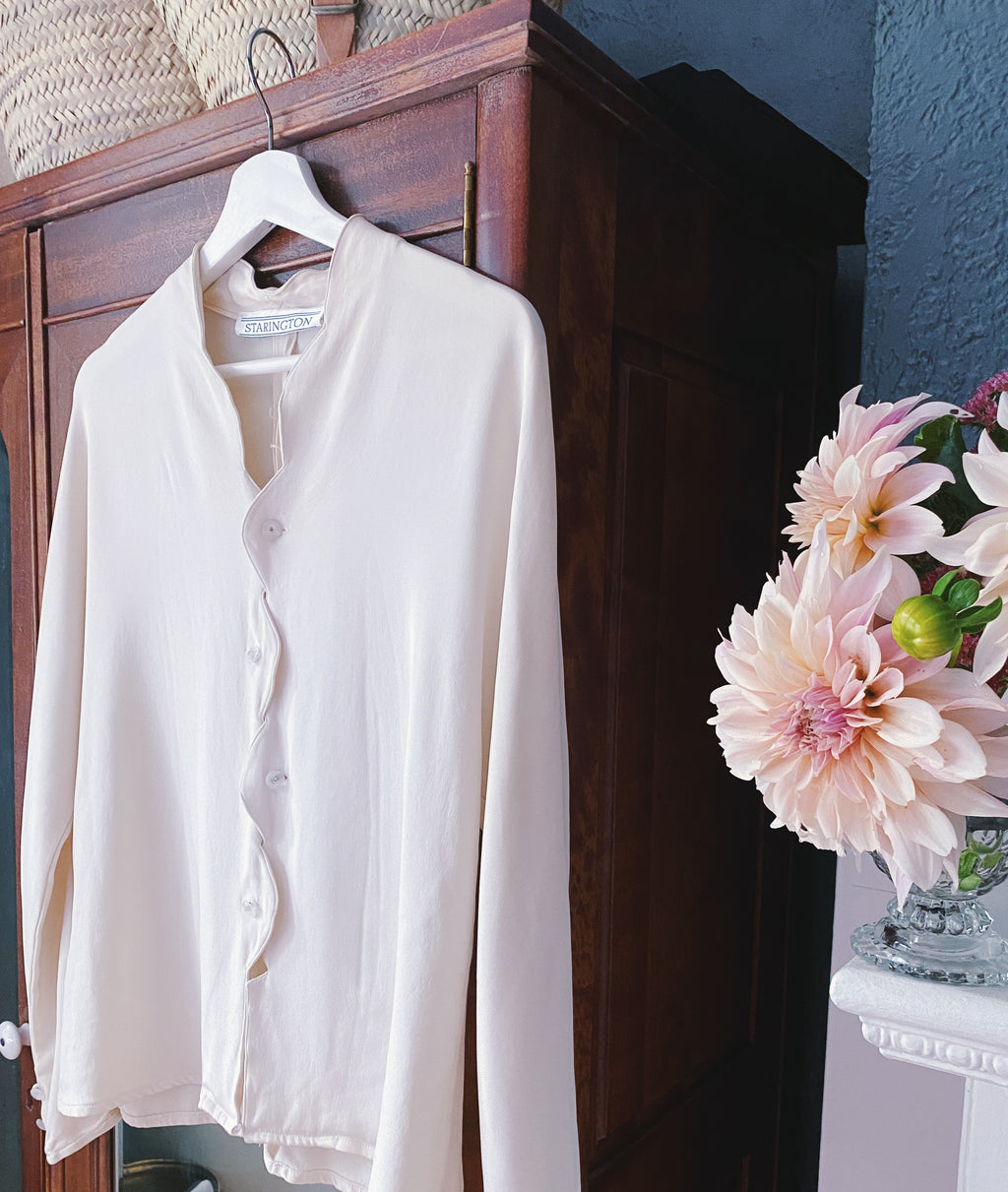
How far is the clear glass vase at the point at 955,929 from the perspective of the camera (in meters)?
0.54

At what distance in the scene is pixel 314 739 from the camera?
85 centimetres

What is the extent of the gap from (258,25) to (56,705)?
716 mm

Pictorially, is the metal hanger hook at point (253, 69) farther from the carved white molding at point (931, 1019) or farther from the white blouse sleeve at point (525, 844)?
the carved white molding at point (931, 1019)

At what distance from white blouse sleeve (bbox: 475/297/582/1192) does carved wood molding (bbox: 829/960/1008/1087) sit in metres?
0.26

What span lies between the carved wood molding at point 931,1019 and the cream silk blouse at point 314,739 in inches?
10.8

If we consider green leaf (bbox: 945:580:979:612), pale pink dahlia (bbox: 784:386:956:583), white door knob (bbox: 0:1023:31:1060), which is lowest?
white door knob (bbox: 0:1023:31:1060)

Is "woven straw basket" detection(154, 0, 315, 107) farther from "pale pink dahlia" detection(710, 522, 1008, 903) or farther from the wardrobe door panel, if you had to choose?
"pale pink dahlia" detection(710, 522, 1008, 903)

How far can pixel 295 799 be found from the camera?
0.87m

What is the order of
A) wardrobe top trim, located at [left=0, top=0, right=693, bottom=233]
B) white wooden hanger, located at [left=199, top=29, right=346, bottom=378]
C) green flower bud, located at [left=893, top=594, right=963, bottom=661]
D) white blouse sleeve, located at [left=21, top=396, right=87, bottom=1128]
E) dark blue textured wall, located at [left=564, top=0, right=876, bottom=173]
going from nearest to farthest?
green flower bud, located at [left=893, top=594, right=963, bottom=661] < wardrobe top trim, located at [left=0, top=0, right=693, bottom=233] < white wooden hanger, located at [left=199, top=29, right=346, bottom=378] < white blouse sleeve, located at [left=21, top=396, right=87, bottom=1128] < dark blue textured wall, located at [left=564, top=0, right=876, bottom=173]

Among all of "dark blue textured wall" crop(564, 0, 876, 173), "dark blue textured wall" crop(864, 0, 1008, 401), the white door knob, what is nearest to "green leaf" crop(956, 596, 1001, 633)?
"dark blue textured wall" crop(864, 0, 1008, 401)

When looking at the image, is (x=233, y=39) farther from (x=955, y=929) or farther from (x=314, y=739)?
(x=955, y=929)

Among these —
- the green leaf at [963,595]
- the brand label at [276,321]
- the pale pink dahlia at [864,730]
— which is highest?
the brand label at [276,321]

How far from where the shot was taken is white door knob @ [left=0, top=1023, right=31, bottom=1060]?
124 cm

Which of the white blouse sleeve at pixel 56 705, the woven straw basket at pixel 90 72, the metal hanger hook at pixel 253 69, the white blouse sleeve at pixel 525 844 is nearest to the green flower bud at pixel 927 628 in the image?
the white blouse sleeve at pixel 525 844
